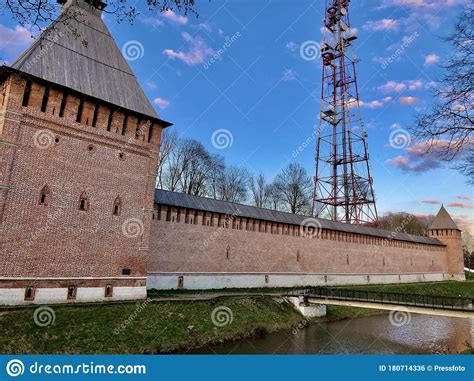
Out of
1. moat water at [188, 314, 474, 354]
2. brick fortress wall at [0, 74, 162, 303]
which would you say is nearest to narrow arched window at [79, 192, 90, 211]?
brick fortress wall at [0, 74, 162, 303]

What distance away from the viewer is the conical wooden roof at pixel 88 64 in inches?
528

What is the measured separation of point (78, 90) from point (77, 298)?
778 cm

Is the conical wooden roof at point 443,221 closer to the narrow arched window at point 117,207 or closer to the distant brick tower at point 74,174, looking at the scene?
the distant brick tower at point 74,174

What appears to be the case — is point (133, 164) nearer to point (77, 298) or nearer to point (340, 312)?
point (77, 298)

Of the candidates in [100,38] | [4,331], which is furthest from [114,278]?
[100,38]

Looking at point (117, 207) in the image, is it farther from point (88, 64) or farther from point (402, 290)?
point (402, 290)

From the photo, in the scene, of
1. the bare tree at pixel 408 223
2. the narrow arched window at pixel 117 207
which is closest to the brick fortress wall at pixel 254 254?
the narrow arched window at pixel 117 207

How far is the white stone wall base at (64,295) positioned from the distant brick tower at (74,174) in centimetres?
3

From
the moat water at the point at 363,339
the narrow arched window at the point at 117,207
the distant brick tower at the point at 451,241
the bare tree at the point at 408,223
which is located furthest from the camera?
the bare tree at the point at 408,223

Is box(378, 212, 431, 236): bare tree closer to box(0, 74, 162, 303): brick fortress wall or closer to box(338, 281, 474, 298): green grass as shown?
box(338, 281, 474, 298): green grass

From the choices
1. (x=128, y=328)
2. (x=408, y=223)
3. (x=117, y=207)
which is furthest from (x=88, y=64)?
(x=408, y=223)

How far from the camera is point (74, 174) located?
13766 mm

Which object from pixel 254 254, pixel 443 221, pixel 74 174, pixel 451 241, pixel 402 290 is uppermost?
pixel 443 221

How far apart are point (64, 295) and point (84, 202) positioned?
3.45 m
